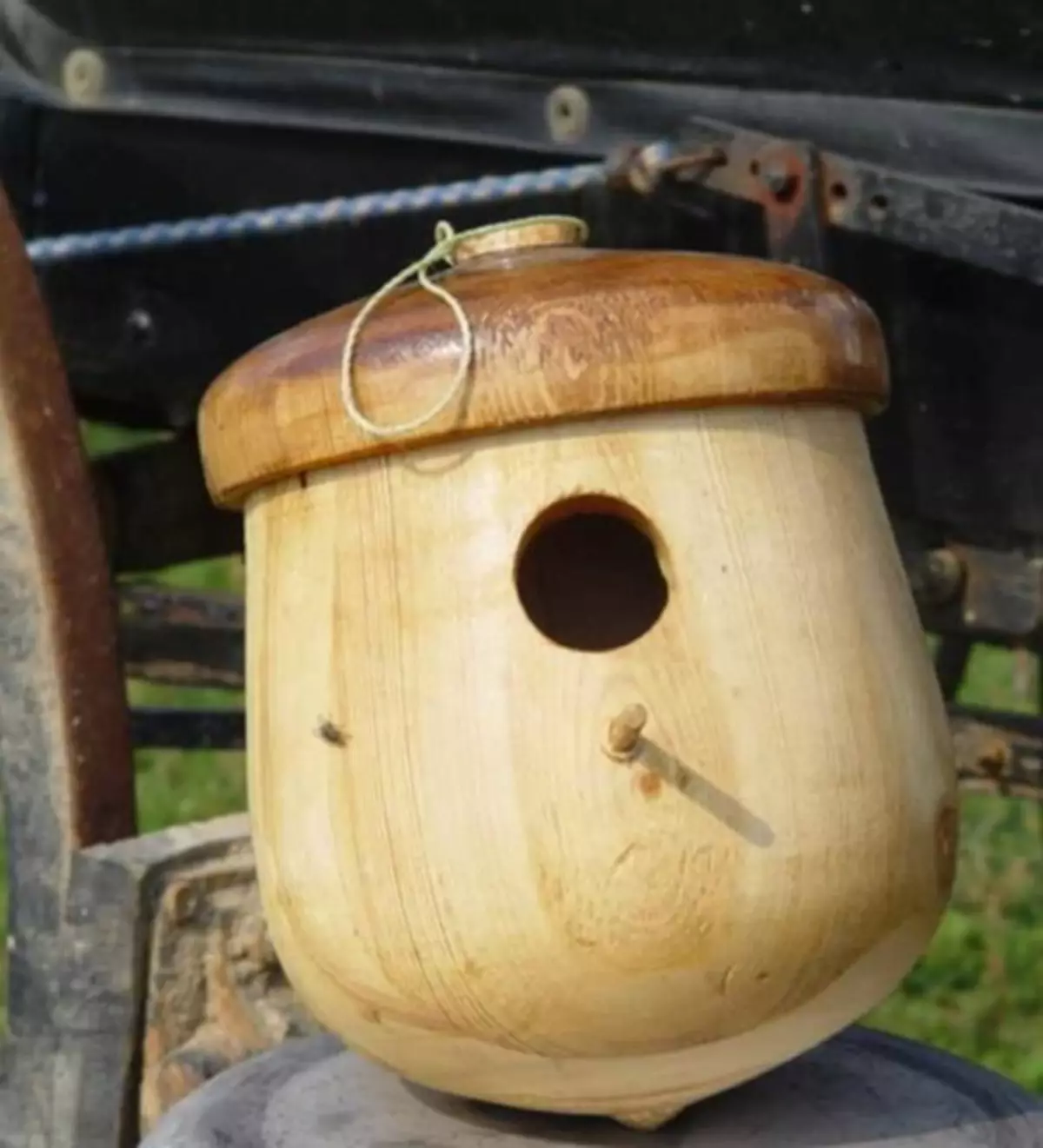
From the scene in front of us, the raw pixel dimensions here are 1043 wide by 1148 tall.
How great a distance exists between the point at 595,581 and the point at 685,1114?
0.32 meters

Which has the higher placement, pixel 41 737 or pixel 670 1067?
pixel 41 737

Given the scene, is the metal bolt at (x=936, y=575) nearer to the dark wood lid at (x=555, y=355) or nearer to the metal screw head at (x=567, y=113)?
the metal screw head at (x=567, y=113)

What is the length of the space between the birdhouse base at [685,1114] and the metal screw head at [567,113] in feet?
2.57

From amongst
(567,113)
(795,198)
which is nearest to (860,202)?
(795,198)

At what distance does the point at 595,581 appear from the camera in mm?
1373

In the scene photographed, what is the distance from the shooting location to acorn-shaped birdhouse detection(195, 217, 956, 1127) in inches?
42.4

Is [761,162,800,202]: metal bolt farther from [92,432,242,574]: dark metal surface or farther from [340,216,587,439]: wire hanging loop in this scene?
[92,432,242,574]: dark metal surface

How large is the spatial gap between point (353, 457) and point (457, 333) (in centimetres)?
9

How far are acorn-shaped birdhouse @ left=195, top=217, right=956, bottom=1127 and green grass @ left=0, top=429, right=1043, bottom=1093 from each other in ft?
4.21

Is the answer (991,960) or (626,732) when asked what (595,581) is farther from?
(991,960)

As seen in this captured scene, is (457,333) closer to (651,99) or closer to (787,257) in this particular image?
(787,257)

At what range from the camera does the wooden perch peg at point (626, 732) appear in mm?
1054

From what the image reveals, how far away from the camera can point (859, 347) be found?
1.16 m

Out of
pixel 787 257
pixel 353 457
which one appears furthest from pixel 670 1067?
pixel 787 257
